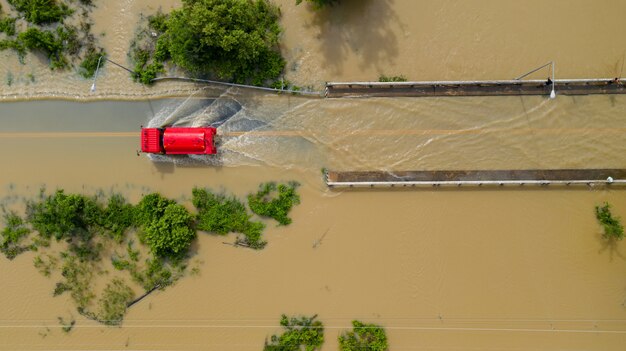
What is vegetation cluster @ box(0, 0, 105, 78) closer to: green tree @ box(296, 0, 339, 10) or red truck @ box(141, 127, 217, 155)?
red truck @ box(141, 127, 217, 155)

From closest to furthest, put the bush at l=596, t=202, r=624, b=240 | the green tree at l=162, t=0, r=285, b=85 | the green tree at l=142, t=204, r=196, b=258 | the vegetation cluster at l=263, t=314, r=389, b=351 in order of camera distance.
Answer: the green tree at l=162, t=0, r=285, b=85
the green tree at l=142, t=204, r=196, b=258
the bush at l=596, t=202, r=624, b=240
the vegetation cluster at l=263, t=314, r=389, b=351

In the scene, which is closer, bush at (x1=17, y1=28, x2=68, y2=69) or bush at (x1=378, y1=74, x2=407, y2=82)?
bush at (x1=17, y1=28, x2=68, y2=69)

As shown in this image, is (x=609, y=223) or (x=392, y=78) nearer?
(x=609, y=223)

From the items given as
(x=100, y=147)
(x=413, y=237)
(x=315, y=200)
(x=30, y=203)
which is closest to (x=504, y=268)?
(x=413, y=237)

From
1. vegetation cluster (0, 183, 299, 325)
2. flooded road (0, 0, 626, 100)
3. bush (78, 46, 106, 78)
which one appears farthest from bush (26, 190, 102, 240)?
bush (78, 46, 106, 78)

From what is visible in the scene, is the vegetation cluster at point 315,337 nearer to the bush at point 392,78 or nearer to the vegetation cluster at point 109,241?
the vegetation cluster at point 109,241

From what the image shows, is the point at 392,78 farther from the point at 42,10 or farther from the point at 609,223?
the point at 42,10

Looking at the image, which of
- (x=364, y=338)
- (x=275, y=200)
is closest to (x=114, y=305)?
(x=275, y=200)
